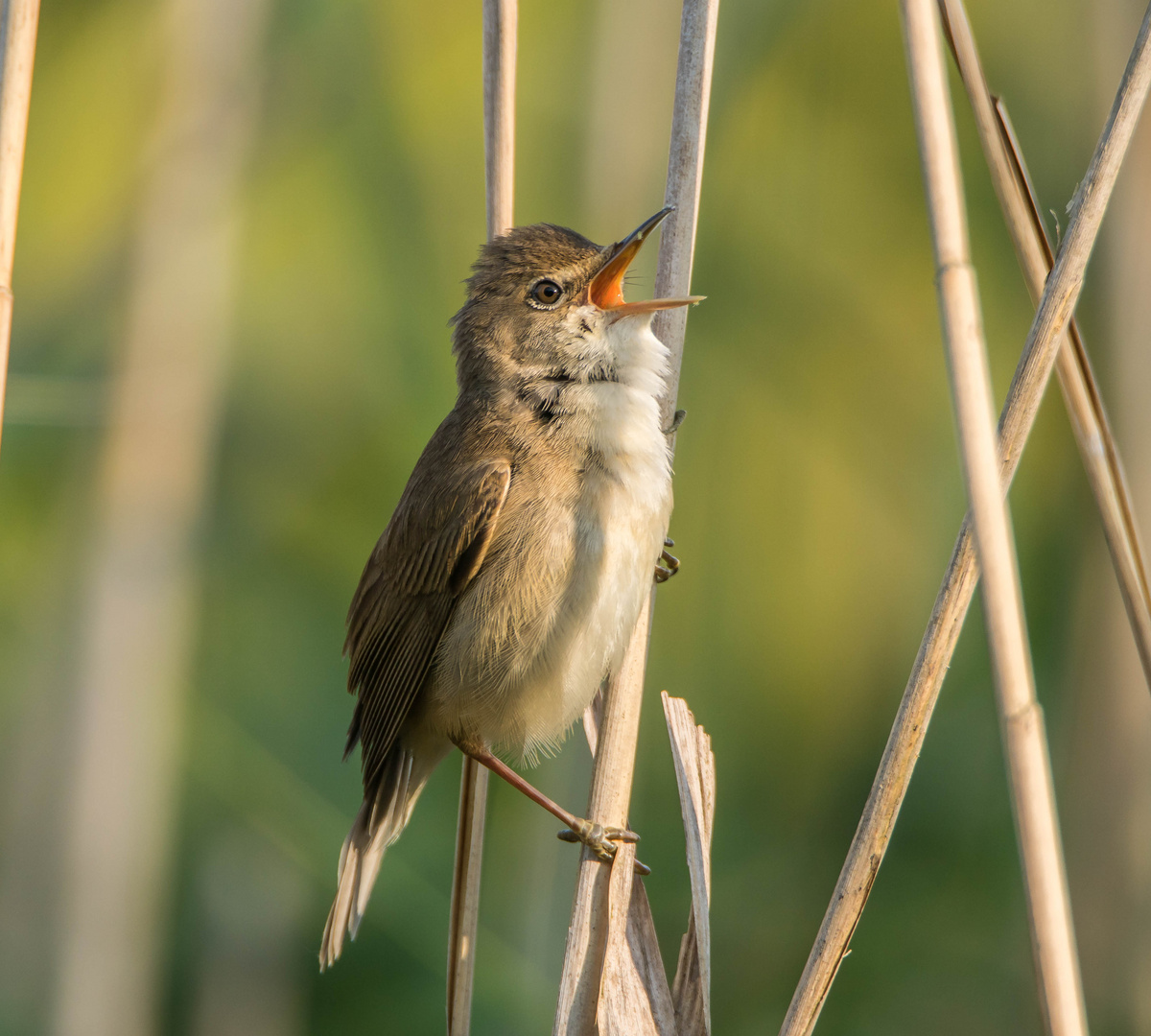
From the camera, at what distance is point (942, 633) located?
1.57 m

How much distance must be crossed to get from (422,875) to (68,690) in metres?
1.65

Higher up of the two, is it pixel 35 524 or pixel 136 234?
pixel 136 234

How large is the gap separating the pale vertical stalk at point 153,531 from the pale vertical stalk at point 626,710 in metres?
2.41

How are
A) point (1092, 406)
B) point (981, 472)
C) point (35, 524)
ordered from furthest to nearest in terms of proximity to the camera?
point (35, 524) < point (1092, 406) < point (981, 472)

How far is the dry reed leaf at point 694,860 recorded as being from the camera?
1.79 m

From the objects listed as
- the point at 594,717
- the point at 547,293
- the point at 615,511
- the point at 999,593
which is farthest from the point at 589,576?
the point at 999,593

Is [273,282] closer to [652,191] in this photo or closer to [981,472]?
[652,191]

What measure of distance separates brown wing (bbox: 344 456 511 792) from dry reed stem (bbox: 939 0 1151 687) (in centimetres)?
115

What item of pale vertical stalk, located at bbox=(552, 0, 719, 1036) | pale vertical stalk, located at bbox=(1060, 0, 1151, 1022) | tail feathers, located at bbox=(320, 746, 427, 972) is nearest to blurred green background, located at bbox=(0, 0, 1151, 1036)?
pale vertical stalk, located at bbox=(1060, 0, 1151, 1022)

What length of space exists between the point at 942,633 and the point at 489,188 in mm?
1295

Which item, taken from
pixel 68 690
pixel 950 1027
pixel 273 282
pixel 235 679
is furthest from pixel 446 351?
pixel 950 1027

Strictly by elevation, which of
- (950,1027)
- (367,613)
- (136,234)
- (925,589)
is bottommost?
(950,1027)

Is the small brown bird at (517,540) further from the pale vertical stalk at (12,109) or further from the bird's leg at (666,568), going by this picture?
the pale vertical stalk at (12,109)

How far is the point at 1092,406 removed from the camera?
178 cm
